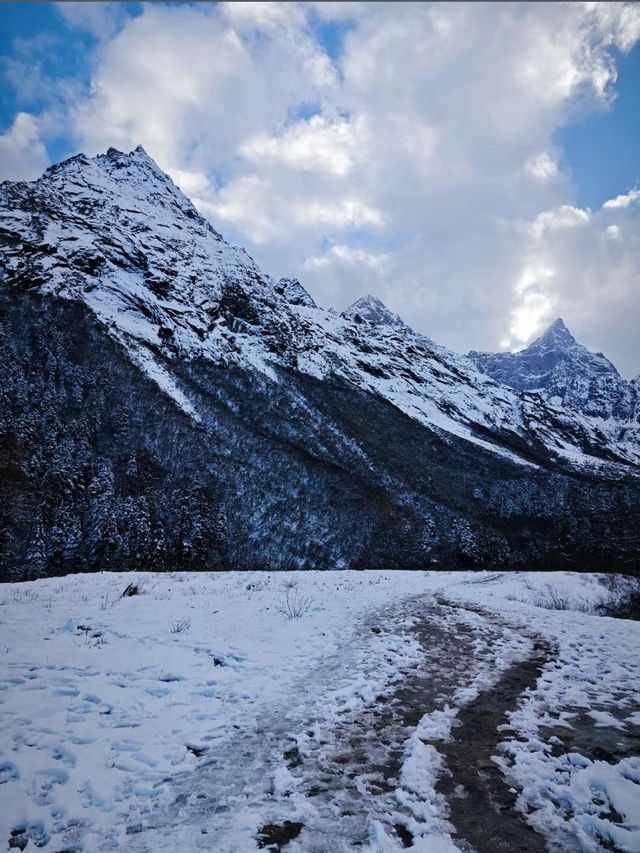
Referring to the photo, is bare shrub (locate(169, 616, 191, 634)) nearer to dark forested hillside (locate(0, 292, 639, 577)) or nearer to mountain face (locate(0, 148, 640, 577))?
mountain face (locate(0, 148, 640, 577))

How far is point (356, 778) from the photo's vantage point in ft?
16.6

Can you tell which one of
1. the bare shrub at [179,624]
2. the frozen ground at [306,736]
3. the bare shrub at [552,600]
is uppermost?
the frozen ground at [306,736]

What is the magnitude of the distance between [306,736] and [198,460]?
4398 inches

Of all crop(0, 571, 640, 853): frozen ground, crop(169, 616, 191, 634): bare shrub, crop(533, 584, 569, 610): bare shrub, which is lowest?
crop(533, 584, 569, 610): bare shrub

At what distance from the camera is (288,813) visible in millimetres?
4332

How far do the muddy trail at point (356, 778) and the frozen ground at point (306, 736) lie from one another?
0.02 m

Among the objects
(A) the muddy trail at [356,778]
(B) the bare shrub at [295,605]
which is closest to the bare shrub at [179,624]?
(B) the bare shrub at [295,605]

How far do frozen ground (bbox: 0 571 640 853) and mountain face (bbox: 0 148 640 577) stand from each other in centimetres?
4918

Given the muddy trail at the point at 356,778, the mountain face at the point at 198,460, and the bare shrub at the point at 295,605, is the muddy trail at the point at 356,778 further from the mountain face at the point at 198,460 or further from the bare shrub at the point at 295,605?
the mountain face at the point at 198,460

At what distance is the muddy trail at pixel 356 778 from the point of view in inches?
158

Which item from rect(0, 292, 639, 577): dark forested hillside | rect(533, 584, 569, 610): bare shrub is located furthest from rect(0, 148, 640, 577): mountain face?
rect(533, 584, 569, 610): bare shrub

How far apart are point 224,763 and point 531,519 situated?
149 metres

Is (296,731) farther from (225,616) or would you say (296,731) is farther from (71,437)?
(71,437)

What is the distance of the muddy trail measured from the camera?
13.1ft
